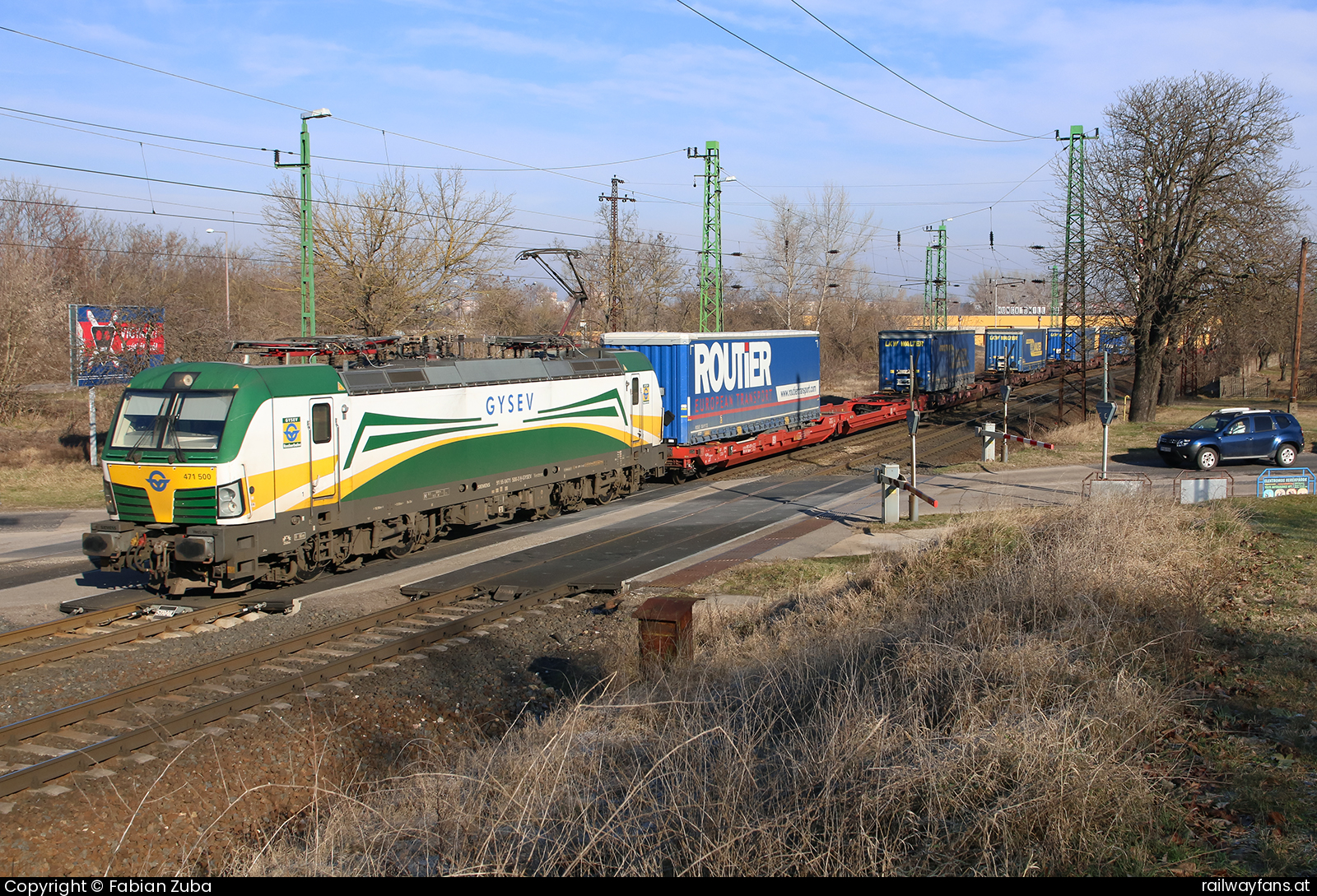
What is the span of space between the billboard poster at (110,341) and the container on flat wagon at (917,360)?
2610 cm

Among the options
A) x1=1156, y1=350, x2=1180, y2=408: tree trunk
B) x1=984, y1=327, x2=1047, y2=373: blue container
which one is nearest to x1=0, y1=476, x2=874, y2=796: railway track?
x1=1156, y1=350, x2=1180, y2=408: tree trunk

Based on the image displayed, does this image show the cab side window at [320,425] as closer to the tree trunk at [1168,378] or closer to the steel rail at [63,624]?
the steel rail at [63,624]

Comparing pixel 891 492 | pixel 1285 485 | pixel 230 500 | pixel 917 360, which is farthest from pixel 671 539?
pixel 917 360

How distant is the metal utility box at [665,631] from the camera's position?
905 centimetres

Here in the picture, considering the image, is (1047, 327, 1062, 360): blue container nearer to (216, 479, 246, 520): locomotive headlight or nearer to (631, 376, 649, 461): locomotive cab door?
(631, 376, 649, 461): locomotive cab door

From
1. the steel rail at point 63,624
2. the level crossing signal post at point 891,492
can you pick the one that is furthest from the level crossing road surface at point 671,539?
the steel rail at point 63,624

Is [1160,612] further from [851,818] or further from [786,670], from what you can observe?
[851,818]

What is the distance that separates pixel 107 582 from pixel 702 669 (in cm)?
1016

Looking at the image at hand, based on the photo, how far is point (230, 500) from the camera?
11.8 metres

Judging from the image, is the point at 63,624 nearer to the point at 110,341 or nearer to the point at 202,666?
the point at 202,666

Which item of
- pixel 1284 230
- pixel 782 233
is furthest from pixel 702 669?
pixel 782 233

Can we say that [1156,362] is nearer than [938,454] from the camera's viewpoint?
No

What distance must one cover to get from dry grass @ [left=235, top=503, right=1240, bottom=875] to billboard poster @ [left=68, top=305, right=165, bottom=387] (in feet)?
66.3
